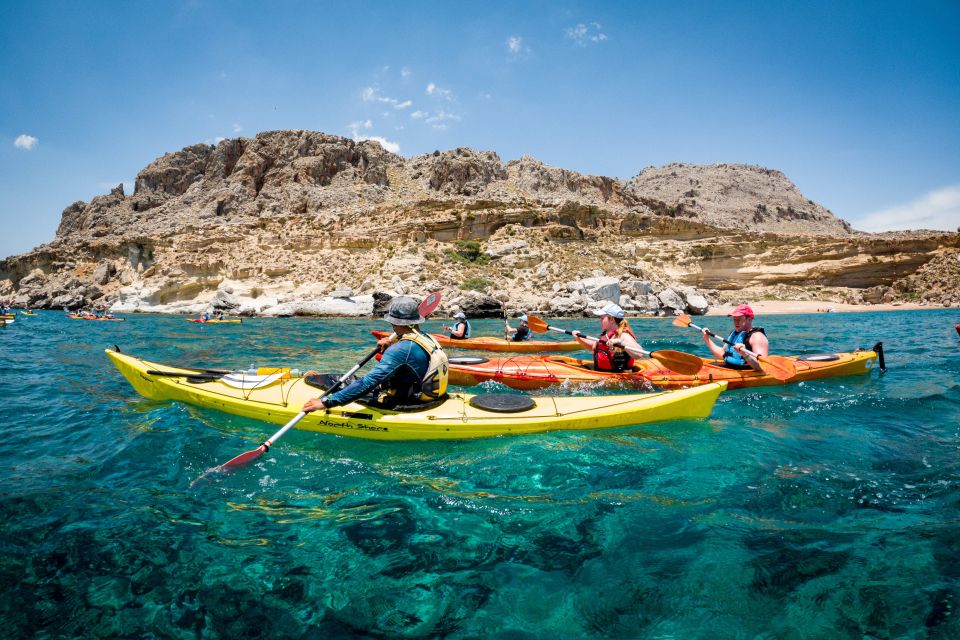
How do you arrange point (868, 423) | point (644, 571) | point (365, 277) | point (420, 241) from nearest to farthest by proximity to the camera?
point (644, 571) < point (868, 423) < point (365, 277) < point (420, 241)

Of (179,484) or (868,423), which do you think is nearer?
(179,484)

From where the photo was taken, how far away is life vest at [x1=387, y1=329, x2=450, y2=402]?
443cm

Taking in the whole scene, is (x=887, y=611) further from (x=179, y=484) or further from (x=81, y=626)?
(x=179, y=484)

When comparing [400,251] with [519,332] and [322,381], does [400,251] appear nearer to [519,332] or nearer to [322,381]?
[519,332]

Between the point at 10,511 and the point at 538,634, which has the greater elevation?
the point at 10,511

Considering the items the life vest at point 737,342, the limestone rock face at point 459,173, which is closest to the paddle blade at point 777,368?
the life vest at point 737,342

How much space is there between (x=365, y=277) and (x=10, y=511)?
32.4 metres

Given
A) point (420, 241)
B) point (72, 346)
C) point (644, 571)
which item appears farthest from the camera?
point (420, 241)

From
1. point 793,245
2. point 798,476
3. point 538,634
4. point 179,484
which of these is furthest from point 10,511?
point 793,245

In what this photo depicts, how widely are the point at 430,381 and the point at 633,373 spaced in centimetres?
369

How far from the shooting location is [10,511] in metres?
3.04

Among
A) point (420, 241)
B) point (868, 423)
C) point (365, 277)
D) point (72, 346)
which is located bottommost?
point (868, 423)

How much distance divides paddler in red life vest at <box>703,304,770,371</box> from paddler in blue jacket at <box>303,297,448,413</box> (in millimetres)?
4883

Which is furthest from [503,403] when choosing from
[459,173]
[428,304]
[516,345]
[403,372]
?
[459,173]
